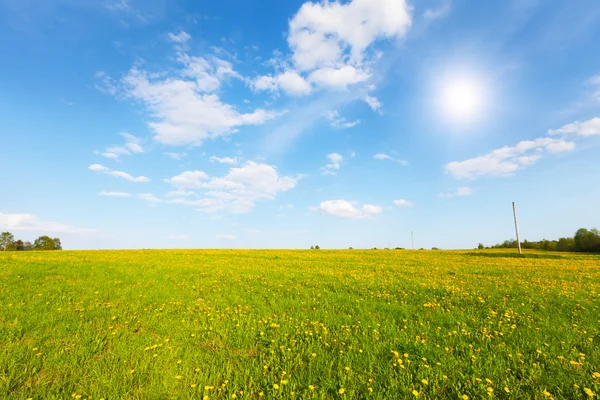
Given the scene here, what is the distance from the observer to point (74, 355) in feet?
21.9

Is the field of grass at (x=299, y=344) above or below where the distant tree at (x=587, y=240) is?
below

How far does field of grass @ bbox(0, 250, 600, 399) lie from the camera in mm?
5371

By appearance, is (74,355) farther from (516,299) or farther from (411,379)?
(516,299)

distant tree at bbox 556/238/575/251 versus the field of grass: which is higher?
distant tree at bbox 556/238/575/251

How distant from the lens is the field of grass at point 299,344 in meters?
5.37

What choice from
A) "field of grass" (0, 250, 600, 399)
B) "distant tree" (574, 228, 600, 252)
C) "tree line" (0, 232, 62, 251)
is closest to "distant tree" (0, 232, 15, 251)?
"tree line" (0, 232, 62, 251)

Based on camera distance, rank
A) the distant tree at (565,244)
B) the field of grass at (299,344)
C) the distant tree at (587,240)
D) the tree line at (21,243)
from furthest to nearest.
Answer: the tree line at (21,243) < the distant tree at (565,244) < the distant tree at (587,240) < the field of grass at (299,344)

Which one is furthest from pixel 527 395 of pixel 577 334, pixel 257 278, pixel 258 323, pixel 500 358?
pixel 257 278

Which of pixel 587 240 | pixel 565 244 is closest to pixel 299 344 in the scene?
pixel 587 240

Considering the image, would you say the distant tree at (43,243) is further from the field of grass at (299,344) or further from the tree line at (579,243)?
the tree line at (579,243)

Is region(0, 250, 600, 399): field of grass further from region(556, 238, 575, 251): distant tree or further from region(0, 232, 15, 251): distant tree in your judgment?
region(0, 232, 15, 251): distant tree

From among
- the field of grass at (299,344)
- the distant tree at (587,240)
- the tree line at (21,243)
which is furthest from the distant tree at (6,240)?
the distant tree at (587,240)

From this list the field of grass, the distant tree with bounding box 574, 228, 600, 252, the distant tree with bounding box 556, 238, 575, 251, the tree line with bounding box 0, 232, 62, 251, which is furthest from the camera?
the tree line with bounding box 0, 232, 62, 251

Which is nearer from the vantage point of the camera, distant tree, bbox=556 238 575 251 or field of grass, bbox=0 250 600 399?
field of grass, bbox=0 250 600 399
